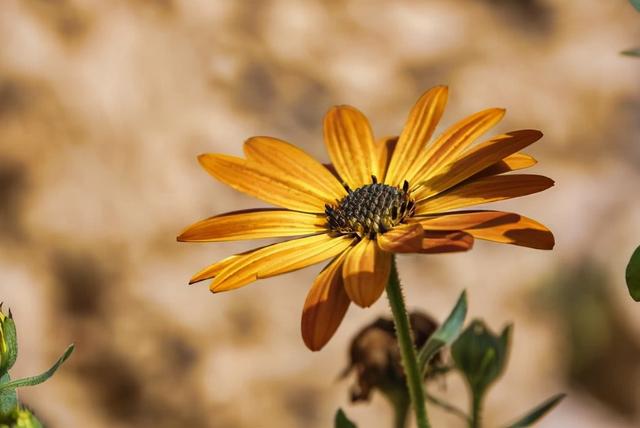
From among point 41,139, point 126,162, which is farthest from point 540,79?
point 41,139

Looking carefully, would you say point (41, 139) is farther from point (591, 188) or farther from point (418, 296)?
point (591, 188)

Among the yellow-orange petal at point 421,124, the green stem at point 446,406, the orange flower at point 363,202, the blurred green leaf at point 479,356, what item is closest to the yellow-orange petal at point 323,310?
the orange flower at point 363,202

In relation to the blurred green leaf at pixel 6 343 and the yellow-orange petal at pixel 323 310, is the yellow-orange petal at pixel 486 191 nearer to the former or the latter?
the yellow-orange petal at pixel 323 310

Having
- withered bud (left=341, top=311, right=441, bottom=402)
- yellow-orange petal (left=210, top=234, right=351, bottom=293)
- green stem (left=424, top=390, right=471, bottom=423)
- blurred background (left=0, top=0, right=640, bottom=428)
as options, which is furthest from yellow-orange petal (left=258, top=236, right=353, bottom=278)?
blurred background (left=0, top=0, right=640, bottom=428)

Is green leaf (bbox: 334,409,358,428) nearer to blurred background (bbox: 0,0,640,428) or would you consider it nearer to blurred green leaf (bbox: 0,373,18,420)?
blurred green leaf (bbox: 0,373,18,420)

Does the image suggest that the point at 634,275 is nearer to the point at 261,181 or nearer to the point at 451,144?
the point at 451,144

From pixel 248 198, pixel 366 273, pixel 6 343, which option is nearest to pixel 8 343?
pixel 6 343
